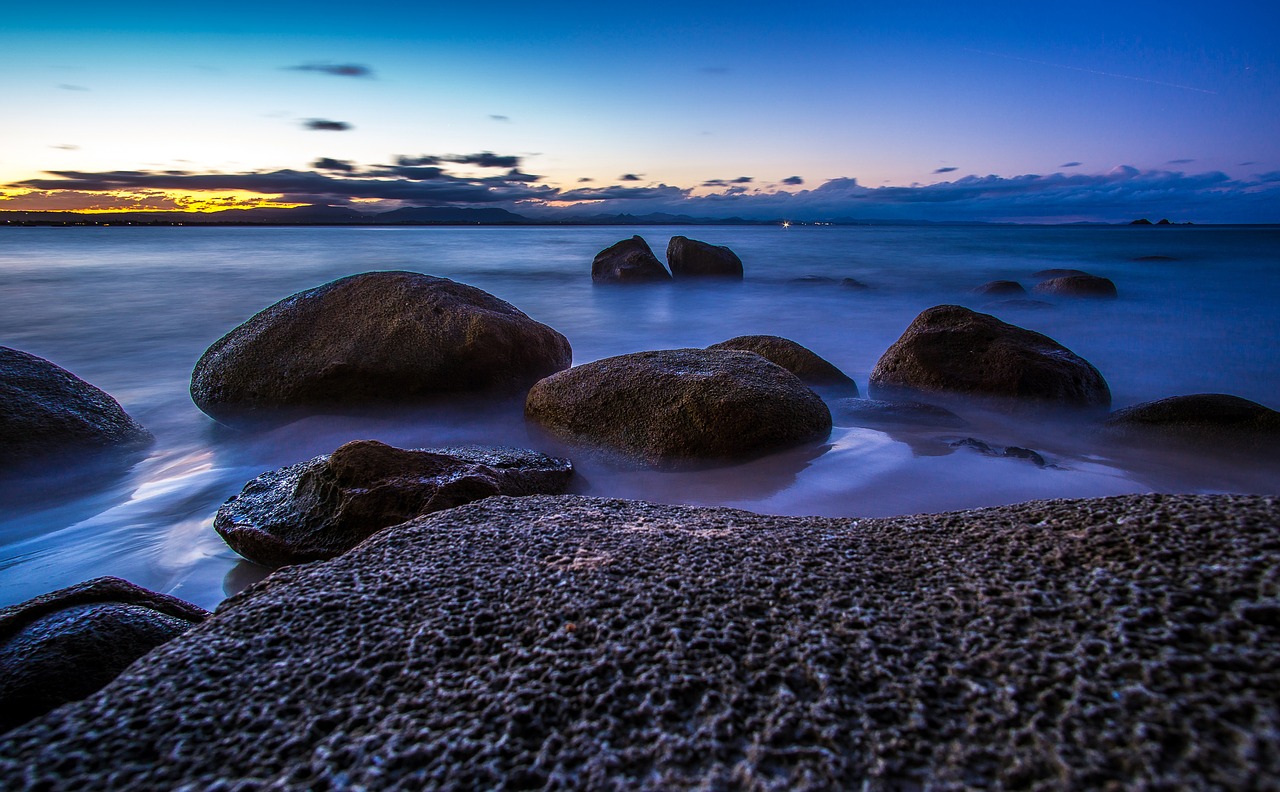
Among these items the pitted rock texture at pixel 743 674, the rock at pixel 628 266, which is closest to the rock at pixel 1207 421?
the pitted rock texture at pixel 743 674

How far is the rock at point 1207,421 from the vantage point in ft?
11.9

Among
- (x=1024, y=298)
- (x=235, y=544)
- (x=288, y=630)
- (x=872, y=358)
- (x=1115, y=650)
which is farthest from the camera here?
(x=1024, y=298)

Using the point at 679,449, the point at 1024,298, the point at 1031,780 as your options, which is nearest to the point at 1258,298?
the point at 1024,298

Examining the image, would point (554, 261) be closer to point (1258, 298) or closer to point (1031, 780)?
point (1258, 298)

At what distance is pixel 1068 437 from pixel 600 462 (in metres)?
2.83

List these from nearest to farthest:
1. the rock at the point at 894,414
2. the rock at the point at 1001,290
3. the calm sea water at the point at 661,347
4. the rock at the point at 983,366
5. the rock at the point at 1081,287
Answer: the calm sea water at the point at 661,347 → the rock at the point at 894,414 → the rock at the point at 983,366 → the rock at the point at 1081,287 → the rock at the point at 1001,290

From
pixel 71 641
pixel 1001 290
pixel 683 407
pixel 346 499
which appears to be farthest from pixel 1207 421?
pixel 1001 290

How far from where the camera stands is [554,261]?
20.9 m

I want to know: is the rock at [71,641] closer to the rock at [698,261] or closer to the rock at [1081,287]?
the rock at [1081,287]

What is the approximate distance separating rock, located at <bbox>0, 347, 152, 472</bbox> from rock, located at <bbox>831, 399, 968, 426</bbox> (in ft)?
14.5

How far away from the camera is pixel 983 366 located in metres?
4.75

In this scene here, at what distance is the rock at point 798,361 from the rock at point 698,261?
978 centimetres

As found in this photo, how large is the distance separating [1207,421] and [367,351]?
503cm

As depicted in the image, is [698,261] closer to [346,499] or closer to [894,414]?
[894,414]
